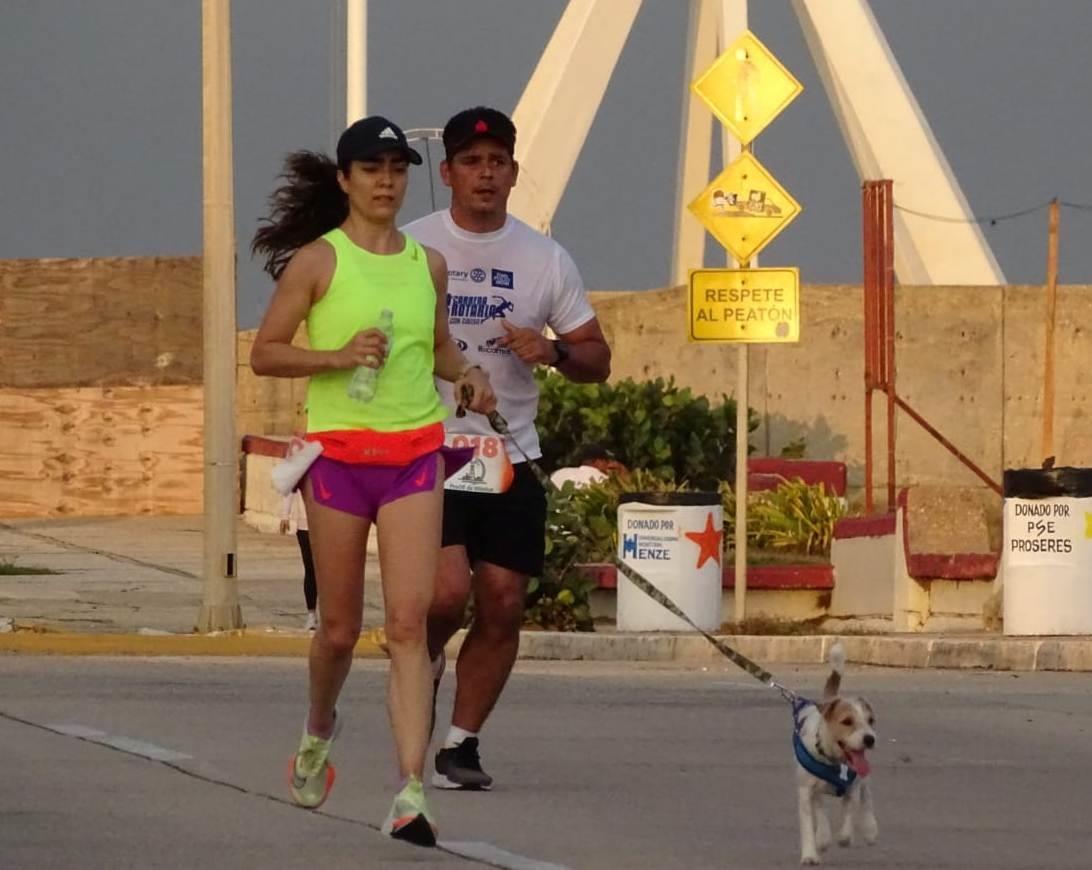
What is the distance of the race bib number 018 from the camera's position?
29.7 feet

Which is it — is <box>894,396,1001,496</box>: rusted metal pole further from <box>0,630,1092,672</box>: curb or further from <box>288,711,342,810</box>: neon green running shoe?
<box>288,711,342,810</box>: neon green running shoe

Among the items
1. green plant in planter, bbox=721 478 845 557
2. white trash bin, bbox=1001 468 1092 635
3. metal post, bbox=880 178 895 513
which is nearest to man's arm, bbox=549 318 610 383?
white trash bin, bbox=1001 468 1092 635

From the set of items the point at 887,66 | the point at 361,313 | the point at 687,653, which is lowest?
the point at 687,653

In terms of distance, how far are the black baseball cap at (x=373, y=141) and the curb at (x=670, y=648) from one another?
8.05 meters

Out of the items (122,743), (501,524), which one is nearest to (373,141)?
(501,524)

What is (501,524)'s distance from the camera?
30.2 ft

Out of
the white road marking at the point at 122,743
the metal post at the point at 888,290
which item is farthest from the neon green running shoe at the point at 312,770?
the metal post at the point at 888,290

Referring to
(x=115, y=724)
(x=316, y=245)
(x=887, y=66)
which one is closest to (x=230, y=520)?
(x=115, y=724)

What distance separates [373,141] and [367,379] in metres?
0.73

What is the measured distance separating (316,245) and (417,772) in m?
1.55

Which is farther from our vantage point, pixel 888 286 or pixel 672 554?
pixel 888 286

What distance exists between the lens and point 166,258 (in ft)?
97.5

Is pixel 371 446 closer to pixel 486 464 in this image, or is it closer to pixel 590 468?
pixel 486 464

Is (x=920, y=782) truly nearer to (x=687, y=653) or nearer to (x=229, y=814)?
(x=229, y=814)
